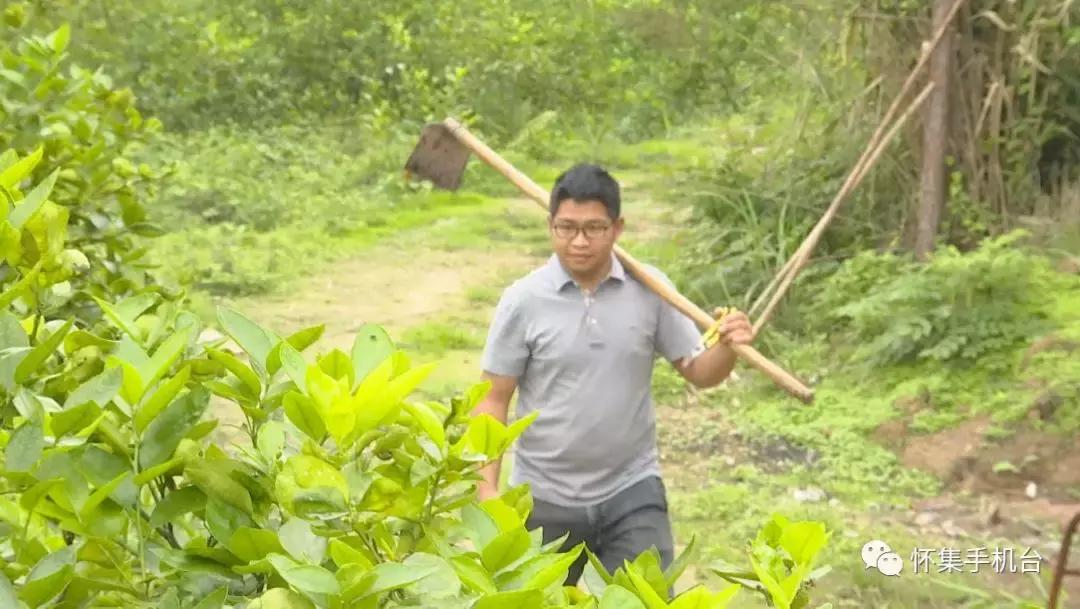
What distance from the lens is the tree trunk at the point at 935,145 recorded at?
21.0 feet

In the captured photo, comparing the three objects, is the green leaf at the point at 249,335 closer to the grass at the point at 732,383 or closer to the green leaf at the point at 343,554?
the green leaf at the point at 343,554

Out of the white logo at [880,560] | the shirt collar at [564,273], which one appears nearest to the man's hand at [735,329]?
the shirt collar at [564,273]

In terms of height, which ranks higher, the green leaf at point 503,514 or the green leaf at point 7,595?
the green leaf at point 7,595

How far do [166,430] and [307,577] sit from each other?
0.25 meters

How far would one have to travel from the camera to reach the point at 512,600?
1.03m

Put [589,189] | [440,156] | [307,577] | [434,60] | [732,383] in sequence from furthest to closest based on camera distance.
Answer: [434,60] → [732,383] → [440,156] → [589,189] → [307,577]

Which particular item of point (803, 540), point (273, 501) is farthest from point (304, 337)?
point (803, 540)

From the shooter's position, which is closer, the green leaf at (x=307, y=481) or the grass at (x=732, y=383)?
the green leaf at (x=307, y=481)

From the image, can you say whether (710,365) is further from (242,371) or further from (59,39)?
(242,371)

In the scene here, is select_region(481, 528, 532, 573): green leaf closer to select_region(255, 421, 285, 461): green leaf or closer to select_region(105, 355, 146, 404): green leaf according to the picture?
select_region(255, 421, 285, 461): green leaf

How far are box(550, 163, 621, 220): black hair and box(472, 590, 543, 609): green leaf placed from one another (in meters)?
2.19

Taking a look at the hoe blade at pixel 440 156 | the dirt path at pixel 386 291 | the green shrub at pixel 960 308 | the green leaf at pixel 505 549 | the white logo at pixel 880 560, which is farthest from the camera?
the dirt path at pixel 386 291

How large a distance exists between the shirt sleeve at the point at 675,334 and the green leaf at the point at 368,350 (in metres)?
2.10

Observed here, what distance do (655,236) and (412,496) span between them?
8.21 m
